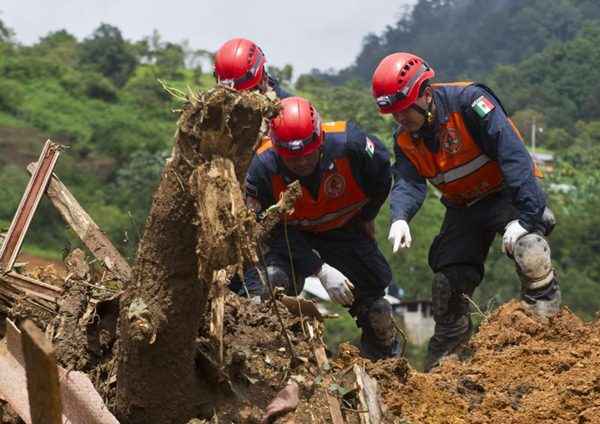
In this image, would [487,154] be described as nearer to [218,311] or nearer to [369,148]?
[369,148]

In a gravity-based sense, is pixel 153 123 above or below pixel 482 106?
above

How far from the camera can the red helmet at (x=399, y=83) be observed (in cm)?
608

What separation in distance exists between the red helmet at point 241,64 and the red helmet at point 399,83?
3.81 ft

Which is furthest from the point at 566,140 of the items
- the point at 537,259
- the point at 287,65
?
the point at 537,259

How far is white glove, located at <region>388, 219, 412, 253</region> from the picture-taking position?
235 inches

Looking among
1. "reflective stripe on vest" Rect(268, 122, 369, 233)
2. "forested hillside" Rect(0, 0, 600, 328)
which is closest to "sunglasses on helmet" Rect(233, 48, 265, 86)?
"reflective stripe on vest" Rect(268, 122, 369, 233)

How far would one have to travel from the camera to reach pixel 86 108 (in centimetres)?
5772

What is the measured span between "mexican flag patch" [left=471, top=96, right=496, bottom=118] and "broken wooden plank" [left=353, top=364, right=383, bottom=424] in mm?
2025

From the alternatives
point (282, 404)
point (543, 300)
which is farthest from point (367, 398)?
point (543, 300)

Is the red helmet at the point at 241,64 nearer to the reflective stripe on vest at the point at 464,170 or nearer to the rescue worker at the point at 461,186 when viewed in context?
the rescue worker at the point at 461,186

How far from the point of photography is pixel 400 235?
5.98 meters

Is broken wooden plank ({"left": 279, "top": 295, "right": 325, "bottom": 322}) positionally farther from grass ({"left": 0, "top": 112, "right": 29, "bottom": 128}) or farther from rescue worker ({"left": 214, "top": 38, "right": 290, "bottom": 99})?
grass ({"left": 0, "top": 112, "right": 29, "bottom": 128})

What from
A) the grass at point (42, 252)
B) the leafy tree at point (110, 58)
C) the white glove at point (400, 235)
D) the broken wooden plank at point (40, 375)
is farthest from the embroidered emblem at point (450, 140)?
the leafy tree at point (110, 58)

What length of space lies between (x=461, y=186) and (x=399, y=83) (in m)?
0.74
